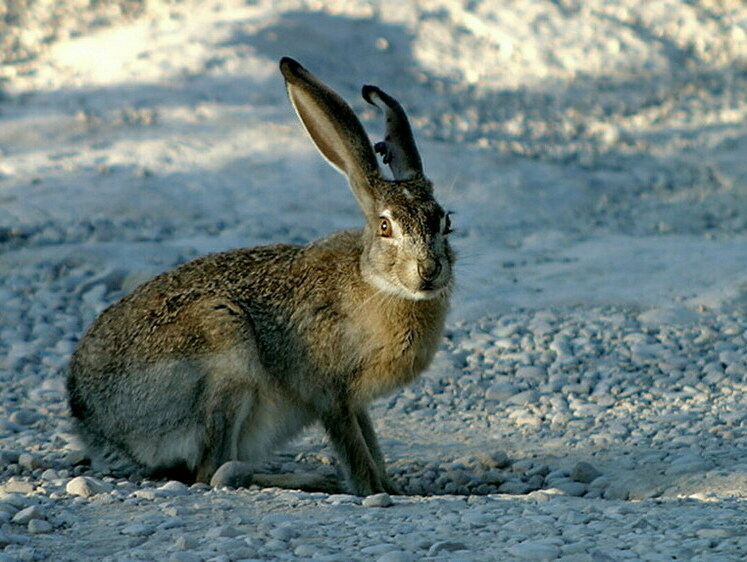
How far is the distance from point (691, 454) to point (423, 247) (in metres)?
1.63

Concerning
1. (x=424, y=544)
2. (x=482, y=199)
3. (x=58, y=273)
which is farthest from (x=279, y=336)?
(x=482, y=199)

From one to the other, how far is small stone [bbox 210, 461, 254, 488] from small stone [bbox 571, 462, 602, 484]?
149 cm

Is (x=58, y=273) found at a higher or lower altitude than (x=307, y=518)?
lower

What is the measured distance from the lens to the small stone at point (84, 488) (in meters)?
5.09

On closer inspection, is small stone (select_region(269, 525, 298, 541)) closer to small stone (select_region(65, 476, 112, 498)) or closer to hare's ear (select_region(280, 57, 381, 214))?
small stone (select_region(65, 476, 112, 498))

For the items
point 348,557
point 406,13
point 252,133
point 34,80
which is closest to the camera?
point 348,557

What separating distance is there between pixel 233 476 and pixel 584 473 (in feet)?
5.27

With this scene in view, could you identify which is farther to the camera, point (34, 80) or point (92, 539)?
point (34, 80)

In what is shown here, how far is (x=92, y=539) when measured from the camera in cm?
450

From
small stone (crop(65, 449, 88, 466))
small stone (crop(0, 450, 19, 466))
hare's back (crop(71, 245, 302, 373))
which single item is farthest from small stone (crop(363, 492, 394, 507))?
small stone (crop(0, 450, 19, 466))

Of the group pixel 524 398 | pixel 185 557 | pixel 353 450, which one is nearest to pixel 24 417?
pixel 353 450

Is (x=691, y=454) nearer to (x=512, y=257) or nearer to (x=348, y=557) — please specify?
(x=348, y=557)

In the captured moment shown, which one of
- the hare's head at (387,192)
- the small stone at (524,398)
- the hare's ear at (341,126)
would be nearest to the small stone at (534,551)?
the hare's head at (387,192)

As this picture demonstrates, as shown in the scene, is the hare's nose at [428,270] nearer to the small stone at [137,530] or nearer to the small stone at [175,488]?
the small stone at [175,488]
